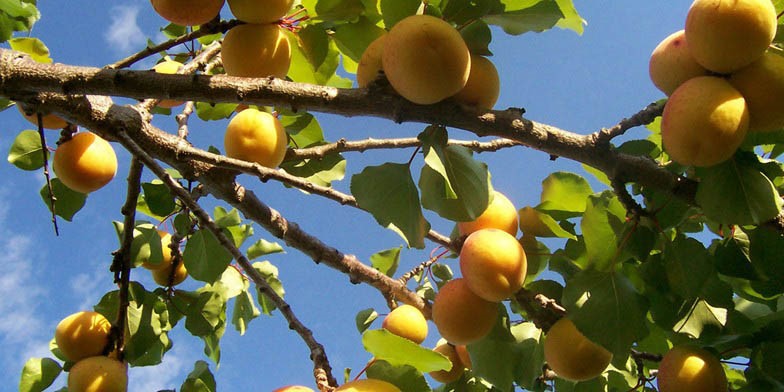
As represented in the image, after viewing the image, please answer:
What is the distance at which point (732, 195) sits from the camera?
1.21 metres

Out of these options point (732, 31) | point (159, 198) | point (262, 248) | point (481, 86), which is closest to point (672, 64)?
point (732, 31)

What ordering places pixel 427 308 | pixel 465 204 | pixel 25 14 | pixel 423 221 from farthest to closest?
pixel 25 14 < pixel 427 308 < pixel 423 221 < pixel 465 204

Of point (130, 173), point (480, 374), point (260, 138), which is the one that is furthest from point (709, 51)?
point (130, 173)

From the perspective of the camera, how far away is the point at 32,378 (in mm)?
1998

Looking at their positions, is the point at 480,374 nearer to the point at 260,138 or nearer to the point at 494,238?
the point at 494,238

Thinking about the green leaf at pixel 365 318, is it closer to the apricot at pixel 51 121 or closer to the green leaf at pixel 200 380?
A: the green leaf at pixel 200 380

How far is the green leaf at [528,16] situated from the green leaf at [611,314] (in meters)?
0.64

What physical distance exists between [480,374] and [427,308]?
376 millimetres

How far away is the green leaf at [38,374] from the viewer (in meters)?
1.99

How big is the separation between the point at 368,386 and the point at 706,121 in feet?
2.58

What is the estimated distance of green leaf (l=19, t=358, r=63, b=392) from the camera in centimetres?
199

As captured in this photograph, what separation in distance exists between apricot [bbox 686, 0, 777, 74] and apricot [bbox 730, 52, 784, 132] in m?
0.02

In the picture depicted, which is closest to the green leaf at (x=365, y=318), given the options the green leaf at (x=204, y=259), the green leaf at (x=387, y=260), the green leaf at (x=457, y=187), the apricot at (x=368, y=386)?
the green leaf at (x=387, y=260)

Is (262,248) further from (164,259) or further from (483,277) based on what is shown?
(483,277)
